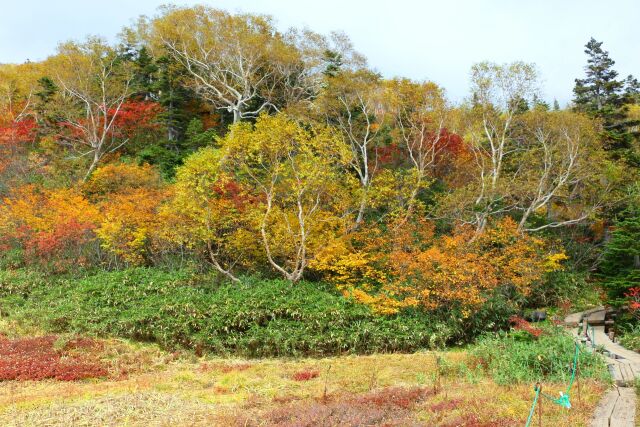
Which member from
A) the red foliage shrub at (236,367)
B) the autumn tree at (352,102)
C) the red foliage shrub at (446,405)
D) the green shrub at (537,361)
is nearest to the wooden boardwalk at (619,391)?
the green shrub at (537,361)

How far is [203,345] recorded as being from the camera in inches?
560

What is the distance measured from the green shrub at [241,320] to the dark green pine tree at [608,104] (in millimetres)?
14516

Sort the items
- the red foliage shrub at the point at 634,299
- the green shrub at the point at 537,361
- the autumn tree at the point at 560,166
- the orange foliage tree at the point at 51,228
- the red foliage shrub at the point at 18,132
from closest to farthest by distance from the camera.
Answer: the green shrub at the point at 537,361
the red foliage shrub at the point at 634,299
the orange foliage tree at the point at 51,228
the autumn tree at the point at 560,166
the red foliage shrub at the point at 18,132

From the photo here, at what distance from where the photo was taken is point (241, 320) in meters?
14.6

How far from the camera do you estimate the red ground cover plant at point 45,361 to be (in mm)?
11148

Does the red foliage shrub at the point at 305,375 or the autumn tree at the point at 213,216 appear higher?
the autumn tree at the point at 213,216

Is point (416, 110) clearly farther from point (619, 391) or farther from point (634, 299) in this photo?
point (619, 391)

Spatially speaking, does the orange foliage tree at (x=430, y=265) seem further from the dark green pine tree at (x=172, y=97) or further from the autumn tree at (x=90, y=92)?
the autumn tree at (x=90, y=92)

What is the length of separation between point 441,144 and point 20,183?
2208cm

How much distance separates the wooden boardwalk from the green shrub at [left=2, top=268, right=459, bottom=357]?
4797 mm

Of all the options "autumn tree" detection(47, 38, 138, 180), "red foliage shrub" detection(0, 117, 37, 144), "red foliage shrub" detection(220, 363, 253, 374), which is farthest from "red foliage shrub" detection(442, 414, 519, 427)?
"red foliage shrub" detection(0, 117, 37, 144)

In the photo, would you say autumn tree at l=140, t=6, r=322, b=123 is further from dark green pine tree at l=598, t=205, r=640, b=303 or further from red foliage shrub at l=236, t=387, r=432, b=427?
red foliage shrub at l=236, t=387, r=432, b=427

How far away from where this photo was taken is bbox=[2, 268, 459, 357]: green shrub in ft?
46.3

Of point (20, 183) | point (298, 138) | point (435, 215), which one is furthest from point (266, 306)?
point (20, 183)
